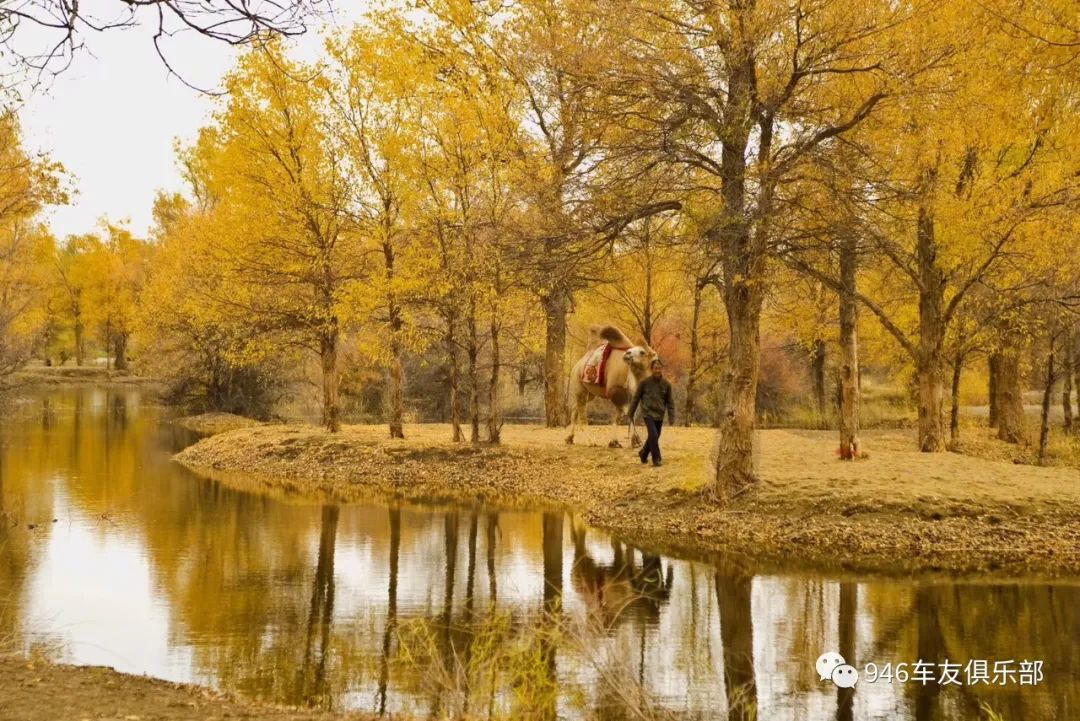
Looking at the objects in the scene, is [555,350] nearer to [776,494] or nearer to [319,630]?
[776,494]

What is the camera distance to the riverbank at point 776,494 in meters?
12.0

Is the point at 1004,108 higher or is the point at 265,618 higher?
the point at 1004,108

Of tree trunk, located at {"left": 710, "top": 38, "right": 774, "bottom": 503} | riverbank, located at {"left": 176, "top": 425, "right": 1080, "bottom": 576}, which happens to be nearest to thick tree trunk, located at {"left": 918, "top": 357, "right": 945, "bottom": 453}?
riverbank, located at {"left": 176, "top": 425, "right": 1080, "bottom": 576}

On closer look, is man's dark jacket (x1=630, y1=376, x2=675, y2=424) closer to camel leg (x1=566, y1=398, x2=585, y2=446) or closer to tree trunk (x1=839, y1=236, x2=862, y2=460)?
tree trunk (x1=839, y1=236, x2=862, y2=460)

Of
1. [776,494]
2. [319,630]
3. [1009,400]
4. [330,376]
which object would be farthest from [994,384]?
[319,630]

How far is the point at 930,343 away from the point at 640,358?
5.92 meters

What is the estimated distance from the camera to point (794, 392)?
37.2 metres

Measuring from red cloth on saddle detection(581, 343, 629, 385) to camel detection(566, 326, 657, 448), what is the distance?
0.06 meters

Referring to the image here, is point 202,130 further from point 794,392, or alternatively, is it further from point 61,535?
point 794,392

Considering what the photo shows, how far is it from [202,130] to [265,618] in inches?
701

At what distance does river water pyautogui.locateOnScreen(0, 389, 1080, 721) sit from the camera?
6.73 meters

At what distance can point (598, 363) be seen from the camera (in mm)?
18047

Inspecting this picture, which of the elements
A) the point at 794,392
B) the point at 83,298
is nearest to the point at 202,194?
Result: the point at 83,298

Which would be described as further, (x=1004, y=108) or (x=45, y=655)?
(x=1004, y=108)
